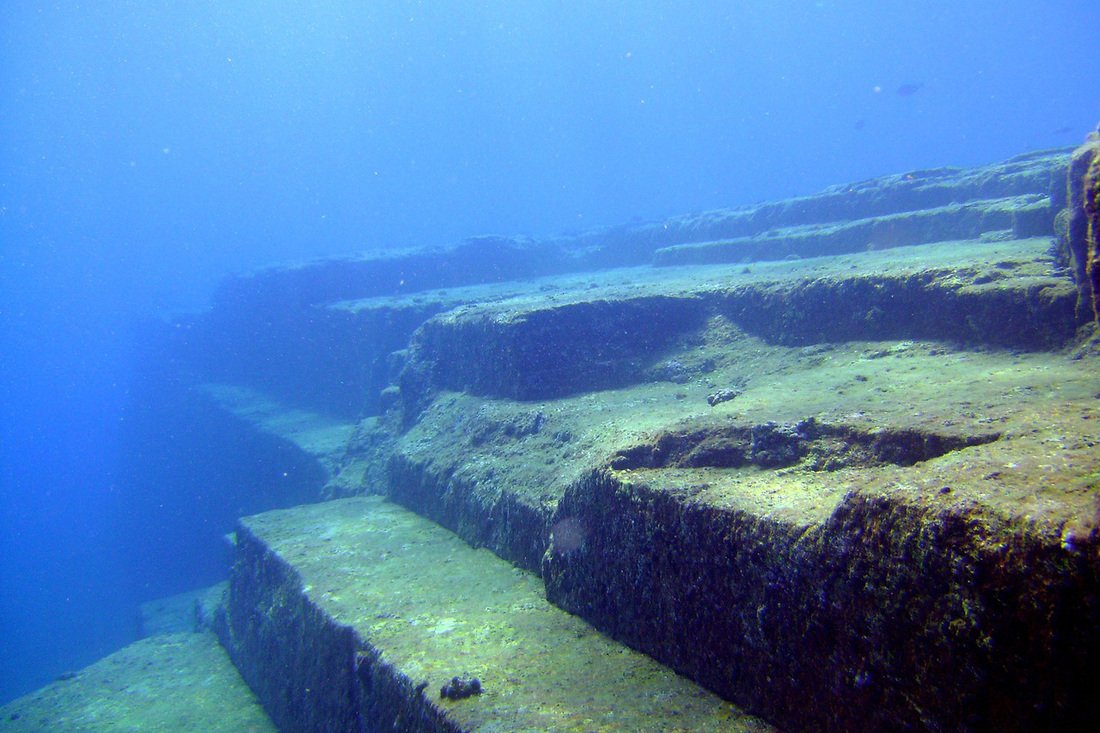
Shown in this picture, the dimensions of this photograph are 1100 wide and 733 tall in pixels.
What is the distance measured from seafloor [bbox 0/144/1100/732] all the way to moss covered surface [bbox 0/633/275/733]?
0.55 ft

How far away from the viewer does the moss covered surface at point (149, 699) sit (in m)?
7.14

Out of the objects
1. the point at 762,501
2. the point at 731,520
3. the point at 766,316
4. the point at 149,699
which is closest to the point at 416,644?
the point at 731,520

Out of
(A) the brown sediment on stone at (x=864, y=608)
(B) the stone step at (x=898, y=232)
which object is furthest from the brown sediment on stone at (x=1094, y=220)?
(B) the stone step at (x=898, y=232)

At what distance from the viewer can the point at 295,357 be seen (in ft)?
73.8

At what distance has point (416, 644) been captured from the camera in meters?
4.66

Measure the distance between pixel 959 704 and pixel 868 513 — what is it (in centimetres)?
75

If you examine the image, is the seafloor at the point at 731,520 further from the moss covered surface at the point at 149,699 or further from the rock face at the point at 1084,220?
the moss covered surface at the point at 149,699

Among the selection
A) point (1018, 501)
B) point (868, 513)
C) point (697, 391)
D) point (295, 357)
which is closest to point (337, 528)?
point (697, 391)

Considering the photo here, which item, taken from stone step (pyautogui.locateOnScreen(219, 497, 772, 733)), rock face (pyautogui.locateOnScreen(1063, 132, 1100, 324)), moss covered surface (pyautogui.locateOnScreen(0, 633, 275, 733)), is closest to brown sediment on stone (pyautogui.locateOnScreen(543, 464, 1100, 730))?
stone step (pyautogui.locateOnScreen(219, 497, 772, 733))

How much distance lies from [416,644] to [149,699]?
5707 millimetres

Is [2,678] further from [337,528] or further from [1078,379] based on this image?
[1078,379]

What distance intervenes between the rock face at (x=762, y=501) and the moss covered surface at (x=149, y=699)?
1.32 feet

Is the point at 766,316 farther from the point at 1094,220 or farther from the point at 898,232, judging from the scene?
the point at 898,232

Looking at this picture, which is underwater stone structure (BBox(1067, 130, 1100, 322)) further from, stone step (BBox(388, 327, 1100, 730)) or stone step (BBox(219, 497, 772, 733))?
stone step (BBox(219, 497, 772, 733))
